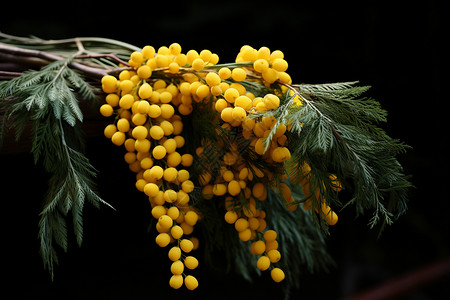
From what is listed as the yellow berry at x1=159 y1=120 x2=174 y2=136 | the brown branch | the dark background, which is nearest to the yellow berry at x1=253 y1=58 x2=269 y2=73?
the yellow berry at x1=159 y1=120 x2=174 y2=136

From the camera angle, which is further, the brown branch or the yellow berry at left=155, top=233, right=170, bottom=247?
the brown branch

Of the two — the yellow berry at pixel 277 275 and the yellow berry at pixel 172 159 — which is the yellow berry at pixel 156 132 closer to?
the yellow berry at pixel 172 159

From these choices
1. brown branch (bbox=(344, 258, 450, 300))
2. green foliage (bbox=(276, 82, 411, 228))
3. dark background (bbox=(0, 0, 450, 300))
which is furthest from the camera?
dark background (bbox=(0, 0, 450, 300))

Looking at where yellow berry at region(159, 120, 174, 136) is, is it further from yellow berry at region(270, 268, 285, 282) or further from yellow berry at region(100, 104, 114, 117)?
yellow berry at region(270, 268, 285, 282)

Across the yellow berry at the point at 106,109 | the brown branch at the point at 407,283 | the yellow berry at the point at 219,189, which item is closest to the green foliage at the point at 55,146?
the yellow berry at the point at 106,109

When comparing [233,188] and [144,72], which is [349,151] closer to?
[233,188]

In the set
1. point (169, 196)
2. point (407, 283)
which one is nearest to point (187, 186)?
point (169, 196)
